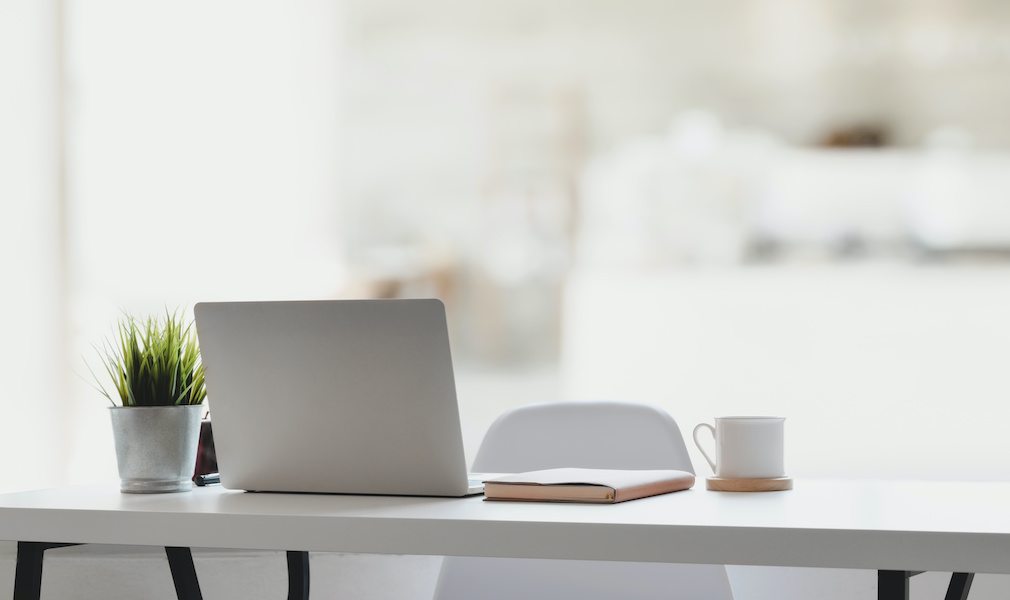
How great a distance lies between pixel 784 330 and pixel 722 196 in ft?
1.10

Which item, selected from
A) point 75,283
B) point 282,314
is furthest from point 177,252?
point 282,314

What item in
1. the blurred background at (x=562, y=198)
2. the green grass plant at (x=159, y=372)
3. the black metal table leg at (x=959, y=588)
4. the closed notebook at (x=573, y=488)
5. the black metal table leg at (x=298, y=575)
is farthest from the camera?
the blurred background at (x=562, y=198)

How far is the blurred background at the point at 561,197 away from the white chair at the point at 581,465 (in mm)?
842

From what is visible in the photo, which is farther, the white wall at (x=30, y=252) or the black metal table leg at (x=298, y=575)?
the white wall at (x=30, y=252)

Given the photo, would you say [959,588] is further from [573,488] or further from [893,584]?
[573,488]

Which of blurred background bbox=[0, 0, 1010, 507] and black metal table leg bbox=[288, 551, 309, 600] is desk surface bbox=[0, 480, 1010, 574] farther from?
blurred background bbox=[0, 0, 1010, 507]

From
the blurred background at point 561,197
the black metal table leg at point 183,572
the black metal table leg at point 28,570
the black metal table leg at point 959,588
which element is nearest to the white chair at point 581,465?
the black metal table leg at point 183,572

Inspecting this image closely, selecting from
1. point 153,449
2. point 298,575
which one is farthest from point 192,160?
point 153,449

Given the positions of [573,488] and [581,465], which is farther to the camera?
[581,465]

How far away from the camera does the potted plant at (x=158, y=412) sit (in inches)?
48.1

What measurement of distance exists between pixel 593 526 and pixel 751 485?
0.38m

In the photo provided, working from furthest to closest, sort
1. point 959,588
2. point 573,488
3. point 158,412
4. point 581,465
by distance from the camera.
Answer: point 581,465, point 158,412, point 959,588, point 573,488

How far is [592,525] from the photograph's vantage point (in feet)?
2.76

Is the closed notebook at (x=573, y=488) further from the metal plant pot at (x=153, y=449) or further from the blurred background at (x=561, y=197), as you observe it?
the blurred background at (x=561, y=197)
